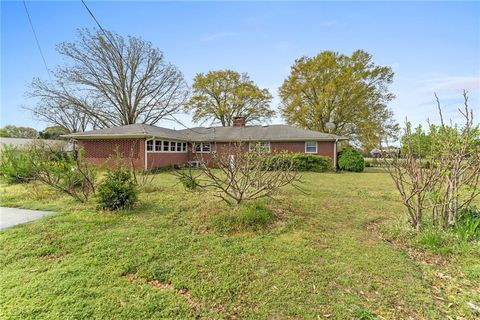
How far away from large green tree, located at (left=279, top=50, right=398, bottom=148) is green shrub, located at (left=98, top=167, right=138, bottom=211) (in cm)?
2184

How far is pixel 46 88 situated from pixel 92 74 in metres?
4.09

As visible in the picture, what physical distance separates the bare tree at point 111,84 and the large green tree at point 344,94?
44.6ft

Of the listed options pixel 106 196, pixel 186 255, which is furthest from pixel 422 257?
pixel 106 196

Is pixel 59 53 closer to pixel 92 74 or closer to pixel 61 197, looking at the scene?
pixel 92 74

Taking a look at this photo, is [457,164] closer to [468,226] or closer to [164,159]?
[468,226]

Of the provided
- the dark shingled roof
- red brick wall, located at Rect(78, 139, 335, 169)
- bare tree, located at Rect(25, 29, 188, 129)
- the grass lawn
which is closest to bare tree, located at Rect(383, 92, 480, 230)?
the grass lawn

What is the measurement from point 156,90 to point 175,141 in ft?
27.6

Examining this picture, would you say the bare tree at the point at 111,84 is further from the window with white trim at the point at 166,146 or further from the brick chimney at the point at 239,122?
the window with white trim at the point at 166,146

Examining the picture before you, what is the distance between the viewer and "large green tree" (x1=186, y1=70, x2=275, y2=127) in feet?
100

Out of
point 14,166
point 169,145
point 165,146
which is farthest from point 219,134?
point 14,166

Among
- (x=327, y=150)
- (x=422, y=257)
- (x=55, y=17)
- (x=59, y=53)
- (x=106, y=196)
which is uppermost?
(x=59, y=53)

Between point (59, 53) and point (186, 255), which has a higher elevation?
point (59, 53)

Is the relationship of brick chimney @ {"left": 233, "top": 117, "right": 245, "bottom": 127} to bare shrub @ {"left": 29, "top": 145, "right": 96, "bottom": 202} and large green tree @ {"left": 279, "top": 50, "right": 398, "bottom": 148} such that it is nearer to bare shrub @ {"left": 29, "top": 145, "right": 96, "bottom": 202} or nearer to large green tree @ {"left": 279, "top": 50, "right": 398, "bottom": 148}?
large green tree @ {"left": 279, "top": 50, "right": 398, "bottom": 148}

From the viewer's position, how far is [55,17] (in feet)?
24.9
